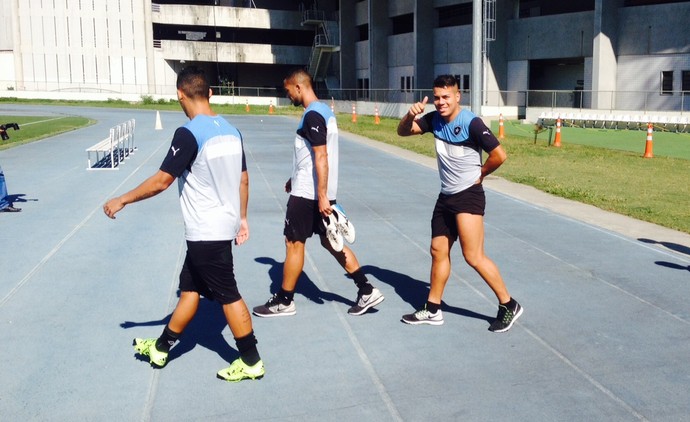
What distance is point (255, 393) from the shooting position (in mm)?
4762

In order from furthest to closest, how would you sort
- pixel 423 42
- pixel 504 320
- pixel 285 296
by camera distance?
1. pixel 423 42
2. pixel 285 296
3. pixel 504 320

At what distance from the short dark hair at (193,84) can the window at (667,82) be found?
3672 centimetres

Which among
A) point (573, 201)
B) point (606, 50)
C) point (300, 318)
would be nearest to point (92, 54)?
point (606, 50)

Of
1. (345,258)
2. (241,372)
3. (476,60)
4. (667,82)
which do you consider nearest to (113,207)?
(241,372)

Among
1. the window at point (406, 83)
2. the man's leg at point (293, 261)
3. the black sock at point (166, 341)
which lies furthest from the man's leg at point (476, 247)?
the window at point (406, 83)

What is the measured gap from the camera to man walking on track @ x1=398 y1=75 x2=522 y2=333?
5.72 m

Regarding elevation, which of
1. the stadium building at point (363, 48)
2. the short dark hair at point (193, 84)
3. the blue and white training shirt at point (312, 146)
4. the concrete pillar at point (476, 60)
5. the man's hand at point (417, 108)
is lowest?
the blue and white training shirt at point (312, 146)

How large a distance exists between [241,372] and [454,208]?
2.10 metres

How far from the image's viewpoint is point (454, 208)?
230 inches

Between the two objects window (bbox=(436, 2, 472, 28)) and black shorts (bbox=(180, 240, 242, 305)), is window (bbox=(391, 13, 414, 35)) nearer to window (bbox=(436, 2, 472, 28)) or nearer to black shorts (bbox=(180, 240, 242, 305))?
window (bbox=(436, 2, 472, 28))

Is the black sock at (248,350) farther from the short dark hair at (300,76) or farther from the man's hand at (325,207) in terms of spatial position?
the short dark hair at (300,76)

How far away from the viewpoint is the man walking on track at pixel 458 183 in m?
5.72

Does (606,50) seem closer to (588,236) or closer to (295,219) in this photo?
(588,236)

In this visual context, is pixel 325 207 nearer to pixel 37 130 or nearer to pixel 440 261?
pixel 440 261
